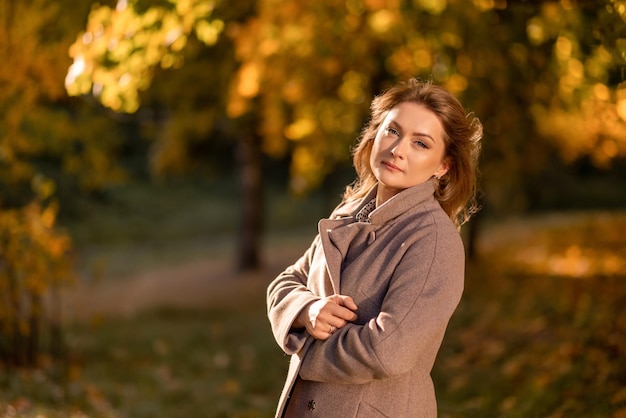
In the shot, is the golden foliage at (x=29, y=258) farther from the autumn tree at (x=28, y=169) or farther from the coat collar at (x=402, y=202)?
the coat collar at (x=402, y=202)

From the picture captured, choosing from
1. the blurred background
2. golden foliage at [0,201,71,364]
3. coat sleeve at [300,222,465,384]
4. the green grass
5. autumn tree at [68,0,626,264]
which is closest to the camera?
coat sleeve at [300,222,465,384]

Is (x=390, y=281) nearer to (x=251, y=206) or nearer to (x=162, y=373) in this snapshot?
(x=162, y=373)

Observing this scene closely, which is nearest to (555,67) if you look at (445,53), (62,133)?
(445,53)

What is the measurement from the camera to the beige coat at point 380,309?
2332 millimetres

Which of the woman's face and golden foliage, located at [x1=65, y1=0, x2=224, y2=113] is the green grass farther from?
the woman's face

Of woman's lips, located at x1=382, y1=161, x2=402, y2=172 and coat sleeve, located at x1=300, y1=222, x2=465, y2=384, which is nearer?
coat sleeve, located at x1=300, y1=222, x2=465, y2=384

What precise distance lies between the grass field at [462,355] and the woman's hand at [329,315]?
329 cm

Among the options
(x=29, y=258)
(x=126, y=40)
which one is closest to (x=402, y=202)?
(x=126, y=40)

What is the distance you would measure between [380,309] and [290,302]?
335mm

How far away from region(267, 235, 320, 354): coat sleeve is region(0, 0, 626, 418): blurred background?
2.13 meters

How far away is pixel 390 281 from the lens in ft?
8.09

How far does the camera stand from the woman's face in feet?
8.50

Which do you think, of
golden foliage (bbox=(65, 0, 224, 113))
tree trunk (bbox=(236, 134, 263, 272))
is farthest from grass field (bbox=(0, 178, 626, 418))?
golden foliage (bbox=(65, 0, 224, 113))

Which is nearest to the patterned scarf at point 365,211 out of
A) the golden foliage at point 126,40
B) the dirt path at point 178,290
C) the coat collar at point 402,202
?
the coat collar at point 402,202
